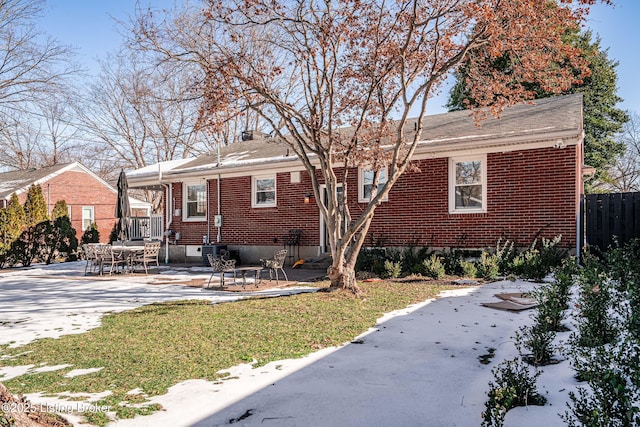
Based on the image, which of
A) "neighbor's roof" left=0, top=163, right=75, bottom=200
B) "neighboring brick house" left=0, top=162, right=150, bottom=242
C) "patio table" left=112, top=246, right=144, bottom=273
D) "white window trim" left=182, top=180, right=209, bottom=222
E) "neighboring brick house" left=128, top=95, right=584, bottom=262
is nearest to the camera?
"neighboring brick house" left=128, top=95, right=584, bottom=262

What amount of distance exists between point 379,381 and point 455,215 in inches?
335

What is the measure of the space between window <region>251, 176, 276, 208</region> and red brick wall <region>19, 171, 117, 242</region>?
16.7 metres

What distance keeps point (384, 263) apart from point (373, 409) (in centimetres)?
783

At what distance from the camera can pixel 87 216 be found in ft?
93.4

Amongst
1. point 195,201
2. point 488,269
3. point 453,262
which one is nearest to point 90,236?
point 195,201

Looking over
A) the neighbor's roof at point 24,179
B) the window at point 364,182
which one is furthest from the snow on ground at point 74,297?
the neighbor's roof at point 24,179

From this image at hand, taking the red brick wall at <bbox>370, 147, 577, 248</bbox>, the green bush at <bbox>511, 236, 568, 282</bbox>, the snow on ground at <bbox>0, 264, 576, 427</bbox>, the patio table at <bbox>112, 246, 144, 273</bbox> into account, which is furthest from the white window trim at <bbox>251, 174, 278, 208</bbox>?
the snow on ground at <bbox>0, 264, 576, 427</bbox>

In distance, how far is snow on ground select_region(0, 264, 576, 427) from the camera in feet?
10.6

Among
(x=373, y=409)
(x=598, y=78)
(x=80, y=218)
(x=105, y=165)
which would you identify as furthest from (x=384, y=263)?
(x=105, y=165)

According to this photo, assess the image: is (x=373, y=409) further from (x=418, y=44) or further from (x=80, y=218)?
(x=80, y=218)

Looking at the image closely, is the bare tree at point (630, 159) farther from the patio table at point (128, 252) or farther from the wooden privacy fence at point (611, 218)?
the patio table at point (128, 252)

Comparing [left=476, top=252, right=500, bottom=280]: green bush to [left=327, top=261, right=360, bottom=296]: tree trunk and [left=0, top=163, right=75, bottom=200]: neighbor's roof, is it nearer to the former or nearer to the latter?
[left=327, top=261, right=360, bottom=296]: tree trunk

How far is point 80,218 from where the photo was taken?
28078 mm

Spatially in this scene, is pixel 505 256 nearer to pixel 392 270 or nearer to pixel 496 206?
pixel 496 206
